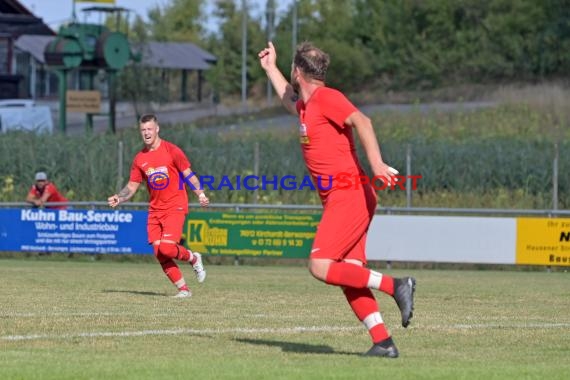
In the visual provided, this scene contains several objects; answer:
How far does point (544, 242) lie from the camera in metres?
24.2

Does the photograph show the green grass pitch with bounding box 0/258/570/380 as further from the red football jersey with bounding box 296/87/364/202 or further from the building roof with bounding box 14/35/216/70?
the building roof with bounding box 14/35/216/70

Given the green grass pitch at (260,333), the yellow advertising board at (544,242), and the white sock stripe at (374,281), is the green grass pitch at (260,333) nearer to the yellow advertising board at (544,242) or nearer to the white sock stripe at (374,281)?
the white sock stripe at (374,281)

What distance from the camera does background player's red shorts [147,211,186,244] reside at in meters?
14.6

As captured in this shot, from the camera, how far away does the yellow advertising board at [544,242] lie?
78.9 feet

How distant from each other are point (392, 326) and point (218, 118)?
2121 inches

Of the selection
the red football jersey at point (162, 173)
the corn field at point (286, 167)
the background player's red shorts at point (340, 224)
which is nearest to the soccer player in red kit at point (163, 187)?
the red football jersey at point (162, 173)

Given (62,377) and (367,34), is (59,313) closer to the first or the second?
(62,377)

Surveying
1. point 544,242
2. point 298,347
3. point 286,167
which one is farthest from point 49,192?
point 298,347

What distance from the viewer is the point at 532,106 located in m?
54.2

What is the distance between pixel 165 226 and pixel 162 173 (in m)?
0.58

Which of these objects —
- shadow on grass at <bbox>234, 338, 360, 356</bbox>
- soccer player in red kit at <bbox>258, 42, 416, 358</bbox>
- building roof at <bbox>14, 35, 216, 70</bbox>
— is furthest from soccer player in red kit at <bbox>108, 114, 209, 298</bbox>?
building roof at <bbox>14, 35, 216, 70</bbox>

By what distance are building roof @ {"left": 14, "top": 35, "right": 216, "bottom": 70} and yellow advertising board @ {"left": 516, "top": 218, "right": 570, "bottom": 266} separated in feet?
167

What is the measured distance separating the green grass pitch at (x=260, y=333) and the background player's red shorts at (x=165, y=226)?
67cm

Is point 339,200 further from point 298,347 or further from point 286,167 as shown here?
point 286,167
